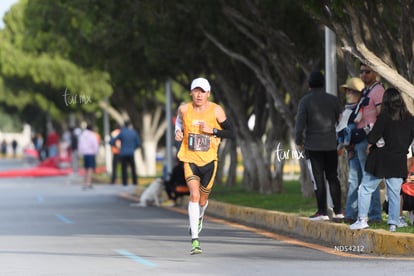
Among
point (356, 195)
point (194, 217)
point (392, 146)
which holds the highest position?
point (392, 146)

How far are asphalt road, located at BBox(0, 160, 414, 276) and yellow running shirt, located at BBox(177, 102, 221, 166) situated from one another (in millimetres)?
1099

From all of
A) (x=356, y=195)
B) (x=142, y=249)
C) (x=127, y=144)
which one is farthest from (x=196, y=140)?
(x=127, y=144)

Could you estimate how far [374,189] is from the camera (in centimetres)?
1534

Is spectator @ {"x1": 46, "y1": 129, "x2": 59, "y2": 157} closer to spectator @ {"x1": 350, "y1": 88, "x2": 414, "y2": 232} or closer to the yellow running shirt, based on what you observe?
spectator @ {"x1": 350, "y1": 88, "x2": 414, "y2": 232}

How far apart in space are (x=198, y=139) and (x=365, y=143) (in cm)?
260

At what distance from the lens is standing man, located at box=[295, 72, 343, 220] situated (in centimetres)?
1650

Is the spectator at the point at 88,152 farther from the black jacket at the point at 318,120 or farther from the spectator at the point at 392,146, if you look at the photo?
the spectator at the point at 392,146

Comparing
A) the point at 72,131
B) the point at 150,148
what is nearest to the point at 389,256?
the point at 72,131

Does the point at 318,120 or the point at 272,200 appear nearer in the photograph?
the point at 318,120

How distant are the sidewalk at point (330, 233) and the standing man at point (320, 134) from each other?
50 cm

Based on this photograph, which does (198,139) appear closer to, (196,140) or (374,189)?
(196,140)

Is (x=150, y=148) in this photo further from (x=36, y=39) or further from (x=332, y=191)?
(x=332, y=191)

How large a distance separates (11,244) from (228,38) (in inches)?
370

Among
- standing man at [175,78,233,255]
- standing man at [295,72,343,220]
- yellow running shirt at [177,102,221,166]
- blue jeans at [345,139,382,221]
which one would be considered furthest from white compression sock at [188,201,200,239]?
blue jeans at [345,139,382,221]
